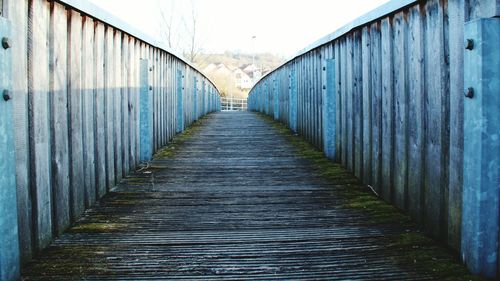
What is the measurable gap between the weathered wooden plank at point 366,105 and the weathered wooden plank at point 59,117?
2.80 m

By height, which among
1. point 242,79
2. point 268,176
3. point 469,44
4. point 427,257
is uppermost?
point 242,79

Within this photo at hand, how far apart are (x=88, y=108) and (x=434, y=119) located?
2.76 meters

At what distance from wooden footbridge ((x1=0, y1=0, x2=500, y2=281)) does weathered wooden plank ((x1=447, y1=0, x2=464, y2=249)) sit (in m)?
0.01

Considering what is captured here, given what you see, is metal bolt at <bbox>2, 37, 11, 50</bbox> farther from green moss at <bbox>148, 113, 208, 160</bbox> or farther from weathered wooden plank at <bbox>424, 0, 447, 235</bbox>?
green moss at <bbox>148, 113, 208, 160</bbox>

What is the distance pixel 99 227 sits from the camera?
360 cm

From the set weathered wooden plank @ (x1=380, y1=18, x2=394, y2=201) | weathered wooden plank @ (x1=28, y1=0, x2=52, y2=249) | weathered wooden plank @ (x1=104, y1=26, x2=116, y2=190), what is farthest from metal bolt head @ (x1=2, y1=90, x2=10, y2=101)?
weathered wooden plank @ (x1=380, y1=18, x2=394, y2=201)

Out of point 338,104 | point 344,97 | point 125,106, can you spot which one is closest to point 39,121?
point 125,106

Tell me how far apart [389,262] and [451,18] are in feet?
4.93

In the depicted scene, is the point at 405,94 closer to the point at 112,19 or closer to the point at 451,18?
the point at 451,18

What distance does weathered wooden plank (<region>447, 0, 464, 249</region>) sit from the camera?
2828 millimetres

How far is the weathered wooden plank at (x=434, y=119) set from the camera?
3.12 metres

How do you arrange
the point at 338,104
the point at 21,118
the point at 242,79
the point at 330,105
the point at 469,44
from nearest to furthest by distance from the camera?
the point at 469,44, the point at 21,118, the point at 338,104, the point at 330,105, the point at 242,79

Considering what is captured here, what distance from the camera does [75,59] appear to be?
12.5 feet

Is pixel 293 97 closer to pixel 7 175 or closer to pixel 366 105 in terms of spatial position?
pixel 366 105
